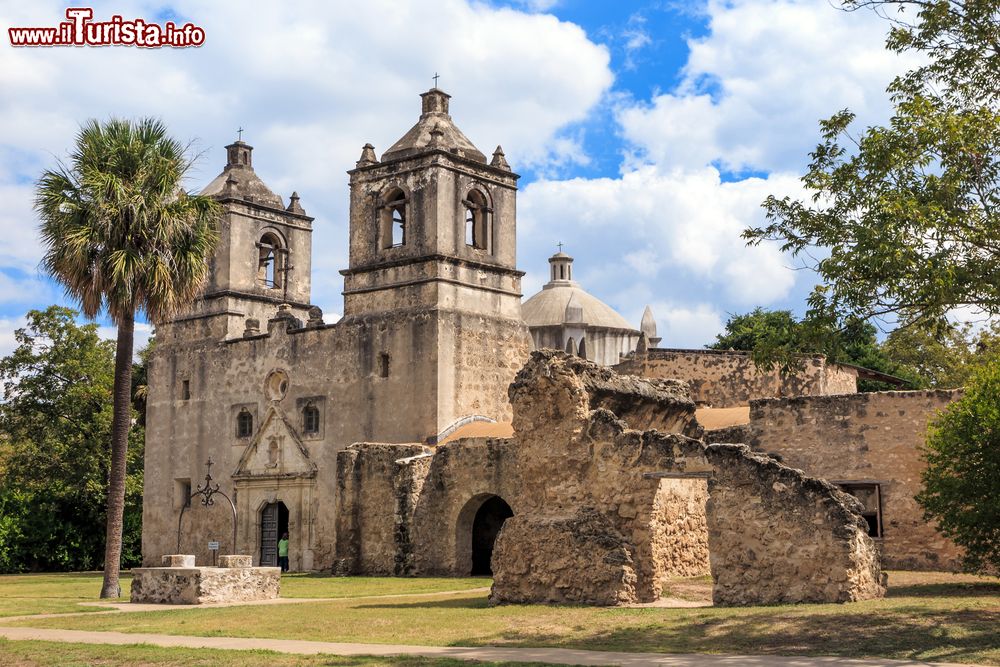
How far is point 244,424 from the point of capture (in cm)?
3688

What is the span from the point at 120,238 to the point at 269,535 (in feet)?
48.0

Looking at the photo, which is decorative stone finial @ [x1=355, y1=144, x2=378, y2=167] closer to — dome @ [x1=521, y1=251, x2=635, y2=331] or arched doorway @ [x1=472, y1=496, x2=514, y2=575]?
arched doorway @ [x1=472, y1=496, x2=514, y2=575]

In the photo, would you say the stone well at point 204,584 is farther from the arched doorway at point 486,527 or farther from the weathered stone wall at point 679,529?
the arched doorway at point 486,527

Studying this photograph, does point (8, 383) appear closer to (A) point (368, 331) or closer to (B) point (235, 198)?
(B) point (235, 198)

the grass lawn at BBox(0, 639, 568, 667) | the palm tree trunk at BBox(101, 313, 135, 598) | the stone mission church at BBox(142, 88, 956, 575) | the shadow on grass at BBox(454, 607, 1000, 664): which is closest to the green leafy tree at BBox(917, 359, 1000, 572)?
the shadow on grass at BBox(454, 607, 1000, 664)

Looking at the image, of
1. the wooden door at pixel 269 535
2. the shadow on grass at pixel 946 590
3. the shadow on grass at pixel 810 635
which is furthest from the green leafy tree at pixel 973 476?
the wooden door at pixel 269 535

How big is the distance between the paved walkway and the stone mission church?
1235 centimetres

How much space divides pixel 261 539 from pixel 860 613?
24.1m

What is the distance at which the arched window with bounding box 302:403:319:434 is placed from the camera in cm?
3475

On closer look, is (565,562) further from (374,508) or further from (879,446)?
(374,508)

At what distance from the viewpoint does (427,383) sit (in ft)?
106

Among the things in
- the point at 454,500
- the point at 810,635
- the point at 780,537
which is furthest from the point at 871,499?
the point at 810,635

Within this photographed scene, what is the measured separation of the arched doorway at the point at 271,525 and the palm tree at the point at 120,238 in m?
12.5

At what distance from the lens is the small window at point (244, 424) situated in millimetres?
36656
